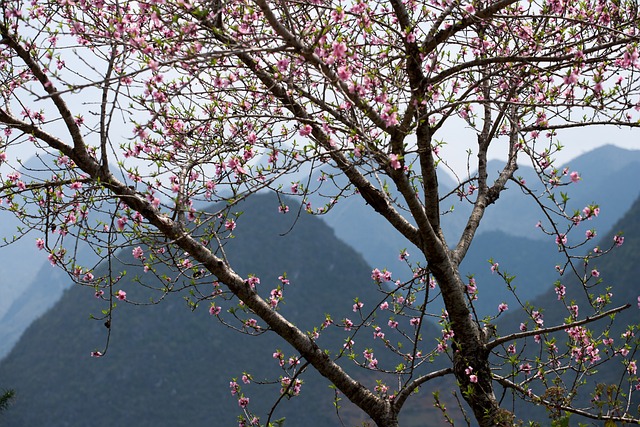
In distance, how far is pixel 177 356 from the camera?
3880 inches

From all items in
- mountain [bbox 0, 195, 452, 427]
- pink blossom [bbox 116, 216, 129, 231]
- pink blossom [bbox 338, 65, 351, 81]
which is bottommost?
pink blossom [bbox 116, 216, 129, 231]

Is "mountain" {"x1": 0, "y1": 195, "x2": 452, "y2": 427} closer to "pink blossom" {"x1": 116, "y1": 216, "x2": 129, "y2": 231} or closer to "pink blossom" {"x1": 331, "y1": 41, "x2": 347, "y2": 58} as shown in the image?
"pink blossom" {"x1": 116, "y1": 216, "x2": 129, "y2": 231}

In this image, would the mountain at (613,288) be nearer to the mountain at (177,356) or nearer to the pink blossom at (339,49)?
the mountain at (177,356)

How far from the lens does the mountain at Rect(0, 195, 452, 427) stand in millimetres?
88125

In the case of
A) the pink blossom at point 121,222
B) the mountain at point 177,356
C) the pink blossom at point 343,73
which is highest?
the mountain at point 177,356

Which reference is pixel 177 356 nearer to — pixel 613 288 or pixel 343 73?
pixel 613 288

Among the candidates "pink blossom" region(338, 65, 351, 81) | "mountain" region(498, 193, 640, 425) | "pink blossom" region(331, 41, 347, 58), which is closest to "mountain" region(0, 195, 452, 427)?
"mountain" region(498, 193, 640, 425)

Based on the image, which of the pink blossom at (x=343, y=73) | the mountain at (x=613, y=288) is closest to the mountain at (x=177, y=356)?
the mountain at (x=613, y=288)

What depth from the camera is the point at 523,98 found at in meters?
6.98

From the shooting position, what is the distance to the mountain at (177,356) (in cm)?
8812

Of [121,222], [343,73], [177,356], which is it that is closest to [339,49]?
[343,73]

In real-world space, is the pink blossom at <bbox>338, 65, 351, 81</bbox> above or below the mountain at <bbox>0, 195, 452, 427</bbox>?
below

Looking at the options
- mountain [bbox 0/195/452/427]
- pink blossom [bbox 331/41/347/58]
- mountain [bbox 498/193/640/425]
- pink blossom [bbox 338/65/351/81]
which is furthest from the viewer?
mountain [bbox 0/195/452/427]

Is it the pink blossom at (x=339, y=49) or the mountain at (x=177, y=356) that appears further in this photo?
the mountain at (x=177, y=356)
